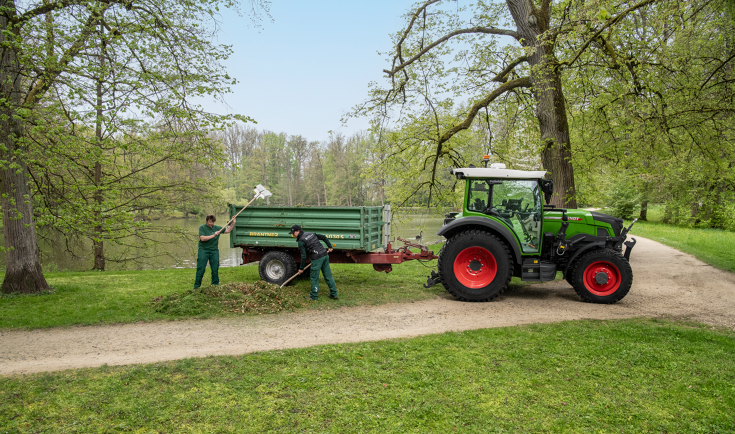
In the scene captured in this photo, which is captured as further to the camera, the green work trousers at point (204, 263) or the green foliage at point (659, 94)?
the green foliage at point (659, 94)

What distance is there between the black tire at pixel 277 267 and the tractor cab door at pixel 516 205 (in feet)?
12.6

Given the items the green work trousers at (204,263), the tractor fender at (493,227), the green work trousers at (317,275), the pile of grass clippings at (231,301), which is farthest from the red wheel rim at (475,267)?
the green work trousers at (204,263)

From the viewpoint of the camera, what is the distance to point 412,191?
13898 millimetres

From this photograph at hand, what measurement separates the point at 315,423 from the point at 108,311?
5300mm

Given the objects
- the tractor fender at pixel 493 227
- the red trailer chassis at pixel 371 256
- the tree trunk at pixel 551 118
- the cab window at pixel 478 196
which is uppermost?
the tree trunk at pixel 551 118

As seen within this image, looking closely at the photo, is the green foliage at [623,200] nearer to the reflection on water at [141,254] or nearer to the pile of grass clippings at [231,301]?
the reflection on water at [141,254]

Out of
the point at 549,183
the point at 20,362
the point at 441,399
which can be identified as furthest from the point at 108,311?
the point at 549,183

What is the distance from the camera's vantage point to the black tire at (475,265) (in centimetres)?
757

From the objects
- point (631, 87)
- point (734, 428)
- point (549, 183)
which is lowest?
point (734, 428)

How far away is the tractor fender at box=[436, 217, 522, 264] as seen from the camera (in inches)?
298

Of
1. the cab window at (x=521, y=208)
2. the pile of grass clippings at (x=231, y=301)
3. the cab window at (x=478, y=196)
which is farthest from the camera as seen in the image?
the cab window at (x=478, y=196)

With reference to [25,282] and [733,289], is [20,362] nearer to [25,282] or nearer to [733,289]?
[25,282]

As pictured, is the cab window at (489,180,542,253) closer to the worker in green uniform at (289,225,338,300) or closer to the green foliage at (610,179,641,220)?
the worker in green uniform at (289,225,338,300)

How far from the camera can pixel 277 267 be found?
8609 mm
